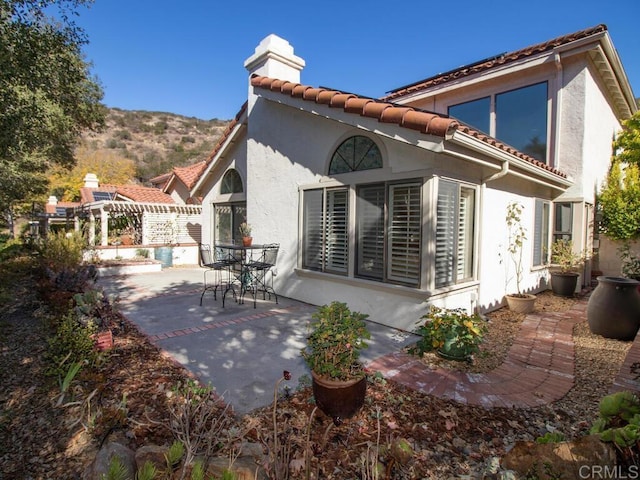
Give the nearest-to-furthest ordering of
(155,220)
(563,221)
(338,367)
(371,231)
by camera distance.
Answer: (338,367)
(371,231)
(563,221)
(155,220)

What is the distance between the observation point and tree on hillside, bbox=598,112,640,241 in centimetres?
1084

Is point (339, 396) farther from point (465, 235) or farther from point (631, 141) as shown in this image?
point (631, 141)

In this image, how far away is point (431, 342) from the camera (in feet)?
17.2

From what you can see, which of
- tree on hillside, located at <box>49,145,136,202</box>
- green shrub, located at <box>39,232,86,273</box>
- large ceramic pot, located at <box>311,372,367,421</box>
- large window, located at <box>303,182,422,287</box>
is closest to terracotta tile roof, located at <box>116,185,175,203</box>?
green shrub, located at <box>39,232,86,273</box>

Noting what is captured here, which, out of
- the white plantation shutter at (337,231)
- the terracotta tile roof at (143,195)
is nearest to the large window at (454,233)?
the white plantation shutter at (337,231)

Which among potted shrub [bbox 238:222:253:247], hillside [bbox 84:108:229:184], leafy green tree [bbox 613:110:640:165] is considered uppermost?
hillside [bbox 84:108:229:184]

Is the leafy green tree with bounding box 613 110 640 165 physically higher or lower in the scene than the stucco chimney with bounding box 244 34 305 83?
lower

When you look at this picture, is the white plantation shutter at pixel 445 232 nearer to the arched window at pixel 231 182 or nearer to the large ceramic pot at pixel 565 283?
the large ceramic pot at pixel 565 283

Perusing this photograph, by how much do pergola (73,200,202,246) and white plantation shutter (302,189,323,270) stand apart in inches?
448

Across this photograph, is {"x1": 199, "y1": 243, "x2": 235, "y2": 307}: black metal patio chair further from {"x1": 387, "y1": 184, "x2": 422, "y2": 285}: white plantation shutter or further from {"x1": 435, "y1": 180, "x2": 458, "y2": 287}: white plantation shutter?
{"x1": 435, "y1": 180, "x2": 458, "y2": 287}: white plantation shutter

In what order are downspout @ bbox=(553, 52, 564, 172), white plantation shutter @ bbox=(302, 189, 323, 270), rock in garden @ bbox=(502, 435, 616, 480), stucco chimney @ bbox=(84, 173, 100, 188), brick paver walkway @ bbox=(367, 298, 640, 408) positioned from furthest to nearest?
1. stucco chimney @ bbox=(84, 173, 100, 188)
2. downspout @ bbox=(553, 52, 564, 172)
3. white plantation shutter @ bbox=(302, 189, 323, 270)
4. brick paver walkway @ bbox=(367, 298, 640, 408)
5. rock in garden @ bbox=(502, 435, 616, 480)

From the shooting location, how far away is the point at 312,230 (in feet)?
27.3

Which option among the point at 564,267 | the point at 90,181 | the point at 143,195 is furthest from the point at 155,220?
the point at 564,267

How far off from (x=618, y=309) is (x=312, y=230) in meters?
6.40
